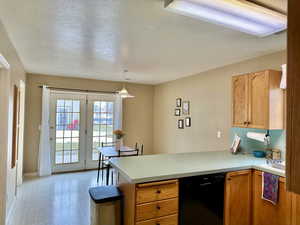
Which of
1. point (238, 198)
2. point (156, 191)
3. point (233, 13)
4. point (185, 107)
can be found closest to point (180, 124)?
point (185, 107)

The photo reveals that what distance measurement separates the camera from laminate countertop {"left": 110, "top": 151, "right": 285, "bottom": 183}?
2.03 m

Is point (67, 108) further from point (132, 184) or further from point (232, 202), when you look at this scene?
point (232, 202)

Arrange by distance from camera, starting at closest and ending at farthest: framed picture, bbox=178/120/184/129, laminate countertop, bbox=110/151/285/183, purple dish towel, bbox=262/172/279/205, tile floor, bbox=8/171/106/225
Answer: laminate countertop, bbox=110/151/285/183 < purple dish towel, bbox=262/172/279/205 < tile floor, bbox=8/171/106/225 < framed picture, bbox=178/120/184/129

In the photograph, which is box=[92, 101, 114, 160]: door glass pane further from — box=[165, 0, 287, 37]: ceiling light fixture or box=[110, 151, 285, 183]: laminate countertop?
box=[165, 0, 287, 37]: ceiling light fixture

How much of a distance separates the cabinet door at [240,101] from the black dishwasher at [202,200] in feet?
3.41

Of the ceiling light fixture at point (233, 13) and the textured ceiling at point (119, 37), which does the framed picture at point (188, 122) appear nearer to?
the textured ceiling at point (119, 37)

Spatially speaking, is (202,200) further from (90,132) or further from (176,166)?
(90,132)

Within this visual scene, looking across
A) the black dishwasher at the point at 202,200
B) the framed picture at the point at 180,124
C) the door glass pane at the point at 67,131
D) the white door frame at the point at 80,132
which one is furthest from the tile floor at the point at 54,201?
the framed picture at the point at 180,124

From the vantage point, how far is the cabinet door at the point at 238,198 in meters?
2.41

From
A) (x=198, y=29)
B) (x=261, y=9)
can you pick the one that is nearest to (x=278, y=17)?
(x=261, y=9)

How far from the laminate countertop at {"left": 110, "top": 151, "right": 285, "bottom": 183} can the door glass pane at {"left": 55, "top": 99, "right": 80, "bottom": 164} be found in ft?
10.6

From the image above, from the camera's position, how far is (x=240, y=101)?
307 centimetres

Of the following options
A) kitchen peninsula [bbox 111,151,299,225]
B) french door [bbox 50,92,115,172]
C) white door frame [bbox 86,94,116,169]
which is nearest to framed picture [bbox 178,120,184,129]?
french door [bbox 50,92,115,172]

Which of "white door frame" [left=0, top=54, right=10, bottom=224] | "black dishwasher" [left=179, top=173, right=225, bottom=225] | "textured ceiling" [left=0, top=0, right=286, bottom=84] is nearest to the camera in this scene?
"textured ceiling" [left=0, top=0, right=286, bottom=84]
